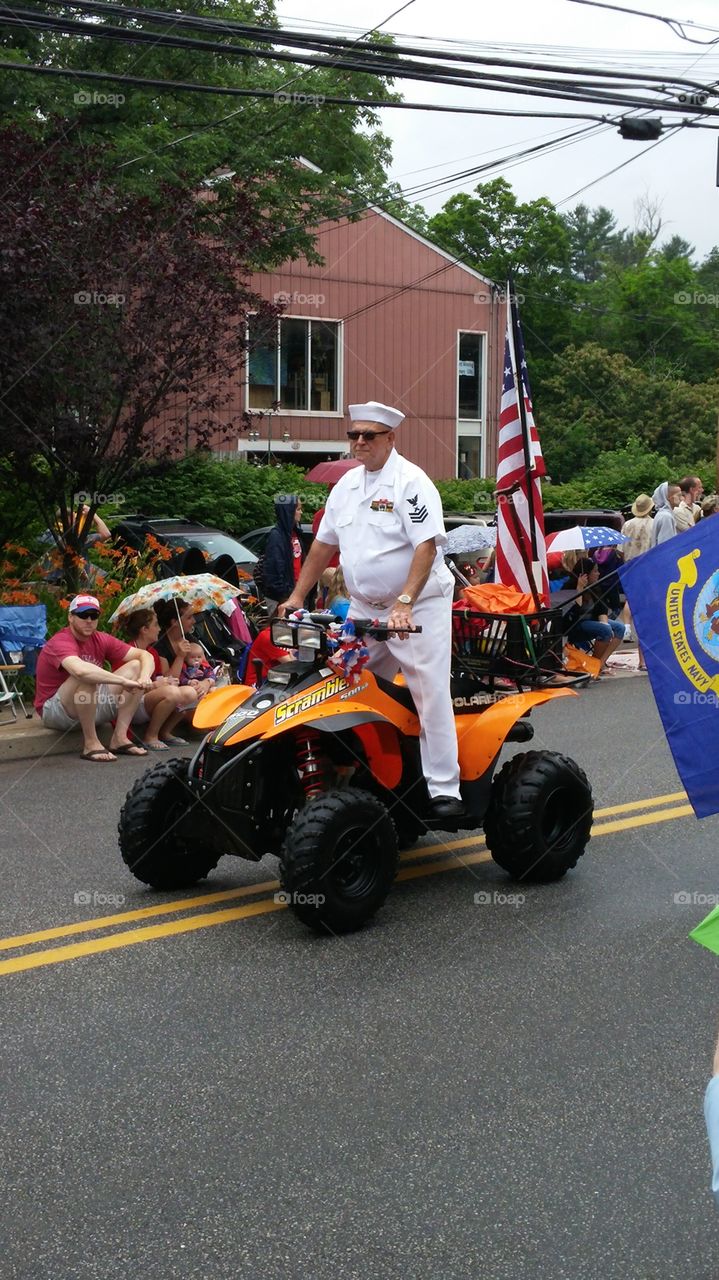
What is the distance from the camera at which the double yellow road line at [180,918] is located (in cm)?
585

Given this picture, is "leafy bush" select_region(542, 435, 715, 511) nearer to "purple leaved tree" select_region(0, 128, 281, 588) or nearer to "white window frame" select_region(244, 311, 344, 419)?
"white window frame" select_region(244, 311, 344, 419)

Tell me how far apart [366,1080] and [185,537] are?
14480 millimetres

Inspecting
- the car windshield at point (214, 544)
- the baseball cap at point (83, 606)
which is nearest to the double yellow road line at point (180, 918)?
the baseball cap at point (83, 606)

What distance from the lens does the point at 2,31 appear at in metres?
18.9

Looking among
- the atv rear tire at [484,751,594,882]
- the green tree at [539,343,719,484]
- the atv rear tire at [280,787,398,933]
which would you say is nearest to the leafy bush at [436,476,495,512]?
the green tree at [539,343,719,484]

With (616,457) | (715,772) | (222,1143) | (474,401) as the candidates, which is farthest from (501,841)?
(474,401)

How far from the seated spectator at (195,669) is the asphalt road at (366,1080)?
13.0 feet

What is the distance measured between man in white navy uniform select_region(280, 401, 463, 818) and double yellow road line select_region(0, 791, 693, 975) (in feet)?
2.63

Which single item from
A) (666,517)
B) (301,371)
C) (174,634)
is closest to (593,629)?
(666,517)

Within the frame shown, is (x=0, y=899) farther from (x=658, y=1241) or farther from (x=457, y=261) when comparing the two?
(x=457, y=261)

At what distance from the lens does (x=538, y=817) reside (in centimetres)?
665

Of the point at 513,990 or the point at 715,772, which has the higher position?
the point at 715,772

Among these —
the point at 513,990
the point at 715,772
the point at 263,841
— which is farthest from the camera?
the point at 263,841

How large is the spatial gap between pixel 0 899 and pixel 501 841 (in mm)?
2304
